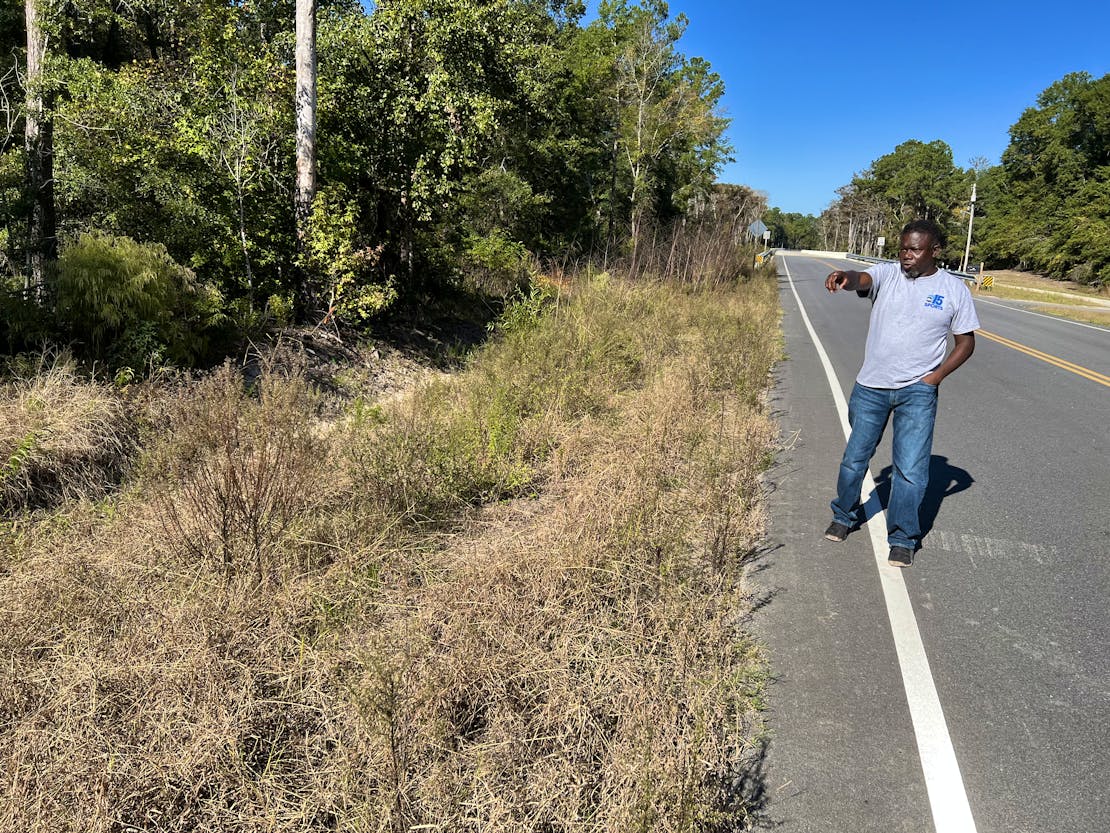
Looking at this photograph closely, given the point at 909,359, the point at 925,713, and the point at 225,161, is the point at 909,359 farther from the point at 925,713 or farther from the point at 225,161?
the point at 225,161

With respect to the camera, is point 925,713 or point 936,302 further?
point 936,302

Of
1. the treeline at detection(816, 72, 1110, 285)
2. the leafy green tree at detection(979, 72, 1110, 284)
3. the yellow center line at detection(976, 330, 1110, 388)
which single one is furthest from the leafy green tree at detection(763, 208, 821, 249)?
the yellow center line at detection(976, 330, 1110, 388)

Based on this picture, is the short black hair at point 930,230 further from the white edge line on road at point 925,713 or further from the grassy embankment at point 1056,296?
the grassy embankment at point 1056,296

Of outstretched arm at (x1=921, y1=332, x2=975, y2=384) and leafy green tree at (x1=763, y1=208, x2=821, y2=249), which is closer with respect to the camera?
outstretched arm at (x1=921, y1=332, x2=975, y2=384)

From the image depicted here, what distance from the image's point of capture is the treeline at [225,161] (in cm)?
654

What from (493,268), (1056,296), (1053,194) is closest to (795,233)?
(1053,194)

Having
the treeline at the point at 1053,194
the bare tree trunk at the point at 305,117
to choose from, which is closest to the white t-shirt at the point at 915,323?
the bare tree trunk at the point at 305,117

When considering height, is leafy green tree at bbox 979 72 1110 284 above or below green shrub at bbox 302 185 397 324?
above

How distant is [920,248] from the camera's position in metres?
3.74

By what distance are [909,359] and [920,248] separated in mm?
660

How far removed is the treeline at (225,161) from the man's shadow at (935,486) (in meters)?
6.68

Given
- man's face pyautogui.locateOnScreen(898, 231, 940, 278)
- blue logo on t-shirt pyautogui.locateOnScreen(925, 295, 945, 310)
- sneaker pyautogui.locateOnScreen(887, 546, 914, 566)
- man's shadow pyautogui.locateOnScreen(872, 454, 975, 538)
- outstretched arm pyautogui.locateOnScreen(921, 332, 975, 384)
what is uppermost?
man's face pyautogui.locateOnScreen(898, 231, 940, 278)

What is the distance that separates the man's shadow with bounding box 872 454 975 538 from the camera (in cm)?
467

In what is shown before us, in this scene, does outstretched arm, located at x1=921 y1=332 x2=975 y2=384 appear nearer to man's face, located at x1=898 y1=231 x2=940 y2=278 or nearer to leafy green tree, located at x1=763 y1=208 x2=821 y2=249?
man's face, located at x1=898 y1=231 x2=940 y2=278
